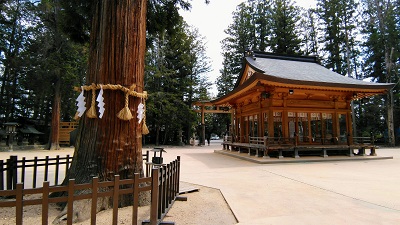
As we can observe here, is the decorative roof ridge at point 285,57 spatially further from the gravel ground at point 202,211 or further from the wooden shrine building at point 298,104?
the gravel ground at point 202,211

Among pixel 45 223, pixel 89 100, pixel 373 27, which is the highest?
pixel 373 27

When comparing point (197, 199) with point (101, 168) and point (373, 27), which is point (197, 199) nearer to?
point (101, 168)

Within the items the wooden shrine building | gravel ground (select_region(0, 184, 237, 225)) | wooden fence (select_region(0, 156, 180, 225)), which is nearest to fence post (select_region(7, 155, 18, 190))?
gravel ground (select_region(0, 184, 237, 225))

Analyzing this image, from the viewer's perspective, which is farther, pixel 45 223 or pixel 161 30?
pixel 161 30

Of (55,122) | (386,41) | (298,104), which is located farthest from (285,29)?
(55,122)

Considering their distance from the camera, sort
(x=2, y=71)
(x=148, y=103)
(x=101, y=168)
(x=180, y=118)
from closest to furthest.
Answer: (x=101, y=168) < (x=148, y=103) < (x=180, y=118) < (x=2, y=71)

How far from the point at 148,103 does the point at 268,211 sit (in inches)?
712

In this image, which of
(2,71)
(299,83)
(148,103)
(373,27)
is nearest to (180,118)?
(148,103)

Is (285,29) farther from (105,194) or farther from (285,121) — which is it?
(105,194)

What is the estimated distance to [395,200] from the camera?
13.5ft

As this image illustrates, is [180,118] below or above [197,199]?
above

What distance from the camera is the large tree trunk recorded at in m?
3.49

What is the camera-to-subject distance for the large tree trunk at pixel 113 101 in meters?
3.49

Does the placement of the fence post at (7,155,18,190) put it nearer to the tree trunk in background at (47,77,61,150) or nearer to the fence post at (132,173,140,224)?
the fence post at (132,173,140,224)
